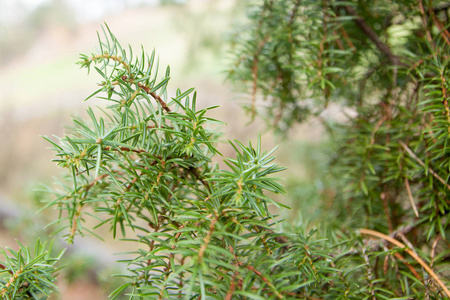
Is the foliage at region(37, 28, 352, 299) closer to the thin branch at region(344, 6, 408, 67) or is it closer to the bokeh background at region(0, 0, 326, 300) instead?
the thin branch at region(344, 6, 408, 67)

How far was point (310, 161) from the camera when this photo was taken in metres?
1.09

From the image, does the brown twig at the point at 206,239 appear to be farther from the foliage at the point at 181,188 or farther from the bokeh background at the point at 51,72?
the bokeh background at the point at 51,72

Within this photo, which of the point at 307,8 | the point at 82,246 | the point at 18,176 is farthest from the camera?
the point at 18,176

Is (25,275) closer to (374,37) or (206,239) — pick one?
(206,239)

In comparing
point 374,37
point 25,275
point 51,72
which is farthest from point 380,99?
point 51,72

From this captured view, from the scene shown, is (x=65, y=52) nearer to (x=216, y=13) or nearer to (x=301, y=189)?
(x=216, y=13)

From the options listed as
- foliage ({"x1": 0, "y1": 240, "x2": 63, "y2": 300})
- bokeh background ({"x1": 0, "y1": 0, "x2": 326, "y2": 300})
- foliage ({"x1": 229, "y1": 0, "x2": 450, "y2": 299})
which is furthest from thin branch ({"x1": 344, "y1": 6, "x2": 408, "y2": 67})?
bokeh background ({"x1": 0, "y1": 0, "x2": 326, "y2": 300})

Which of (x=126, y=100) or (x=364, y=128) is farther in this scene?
(x=364, y=128)

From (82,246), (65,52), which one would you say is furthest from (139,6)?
(82,246)

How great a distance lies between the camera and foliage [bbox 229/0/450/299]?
1.10 feet

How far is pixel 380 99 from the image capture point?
0.46 meters

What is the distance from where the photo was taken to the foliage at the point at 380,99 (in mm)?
335

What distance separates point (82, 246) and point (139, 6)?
366 cm

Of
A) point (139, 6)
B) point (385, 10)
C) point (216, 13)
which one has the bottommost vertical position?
point (385, 10)
